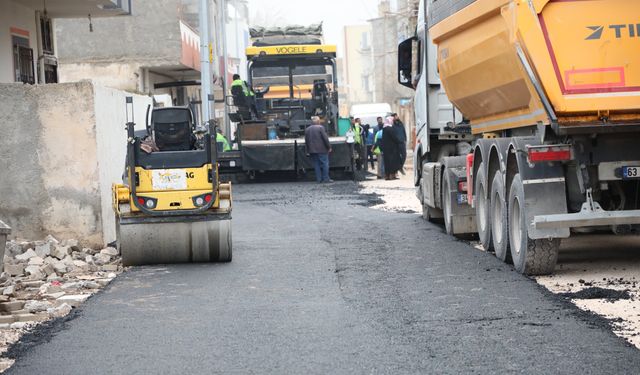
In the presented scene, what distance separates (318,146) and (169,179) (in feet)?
53.5

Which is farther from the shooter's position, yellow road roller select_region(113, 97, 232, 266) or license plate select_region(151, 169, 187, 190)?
license plate select_region(151, 169, 187, 190)

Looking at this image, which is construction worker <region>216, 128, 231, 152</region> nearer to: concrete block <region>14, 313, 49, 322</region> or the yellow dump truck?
the yellow dump truck

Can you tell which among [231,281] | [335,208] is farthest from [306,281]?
[335,208]

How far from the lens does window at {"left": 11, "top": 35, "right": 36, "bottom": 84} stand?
21.3m

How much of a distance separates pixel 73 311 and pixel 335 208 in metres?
11.7

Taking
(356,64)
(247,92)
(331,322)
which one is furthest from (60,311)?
(356,64)

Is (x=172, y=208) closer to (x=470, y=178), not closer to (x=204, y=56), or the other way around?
(x=470, y=178)

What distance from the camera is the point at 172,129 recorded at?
1377 centimetres

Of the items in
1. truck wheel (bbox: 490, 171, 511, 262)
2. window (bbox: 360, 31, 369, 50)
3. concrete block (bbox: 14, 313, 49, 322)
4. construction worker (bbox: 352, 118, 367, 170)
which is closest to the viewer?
concrete block (bbox: 14, 313, 49, 322)

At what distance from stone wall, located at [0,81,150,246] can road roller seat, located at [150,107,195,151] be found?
1563 mm

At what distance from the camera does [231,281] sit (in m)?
11.5

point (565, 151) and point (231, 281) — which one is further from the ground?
point (565, 151)

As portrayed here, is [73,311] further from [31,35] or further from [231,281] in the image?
[31,35]

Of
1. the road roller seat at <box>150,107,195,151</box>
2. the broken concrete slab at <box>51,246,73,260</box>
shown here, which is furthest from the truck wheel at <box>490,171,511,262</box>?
the broken concrete slab at <box>51,246,73,260</box>
